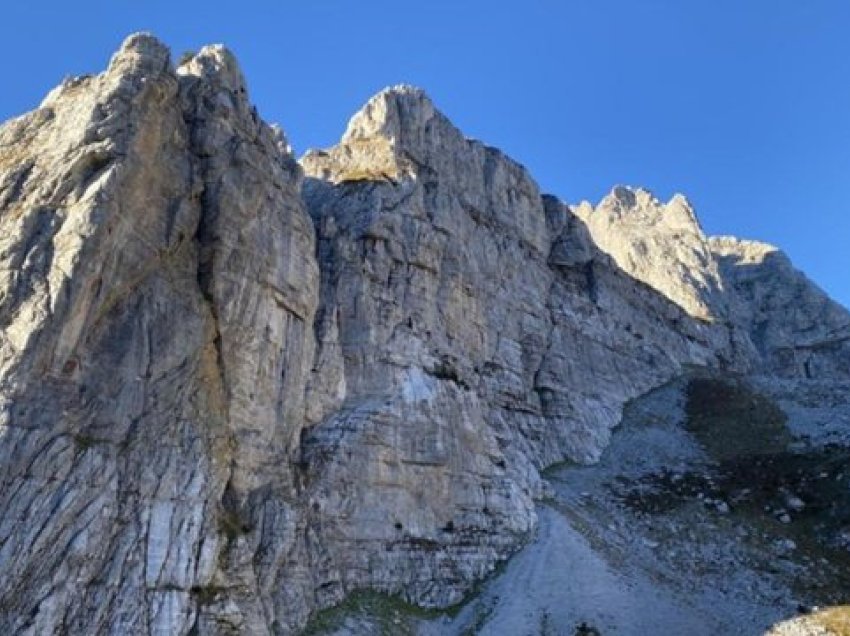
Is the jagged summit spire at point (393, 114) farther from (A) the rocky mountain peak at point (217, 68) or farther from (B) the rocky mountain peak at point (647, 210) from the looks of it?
(B) the rocky mountain peak at point (647, 210)

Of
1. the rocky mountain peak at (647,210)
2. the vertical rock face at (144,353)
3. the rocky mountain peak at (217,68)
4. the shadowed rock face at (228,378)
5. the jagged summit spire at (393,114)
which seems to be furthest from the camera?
the rocky mountain peak at (647,210)

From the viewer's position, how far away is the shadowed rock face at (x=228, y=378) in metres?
25.8

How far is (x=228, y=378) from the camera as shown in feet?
107

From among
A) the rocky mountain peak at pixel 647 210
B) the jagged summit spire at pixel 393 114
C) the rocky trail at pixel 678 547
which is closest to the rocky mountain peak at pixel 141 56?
the rocky trail at pixel 678 547

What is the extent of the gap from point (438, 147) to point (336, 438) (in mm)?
38248

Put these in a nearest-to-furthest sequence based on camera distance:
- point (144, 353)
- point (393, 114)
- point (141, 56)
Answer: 1. point (144, 353)
2. point (141, 56)
3. point (393, 114)

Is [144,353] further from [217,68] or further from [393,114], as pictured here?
[393,114]

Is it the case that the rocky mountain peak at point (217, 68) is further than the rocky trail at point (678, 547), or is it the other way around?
the rocky mountain peak at point (217, 68)

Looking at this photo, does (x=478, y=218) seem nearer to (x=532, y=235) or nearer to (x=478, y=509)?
(x=532, y=235)

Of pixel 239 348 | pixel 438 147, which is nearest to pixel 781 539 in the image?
pixel 239 348

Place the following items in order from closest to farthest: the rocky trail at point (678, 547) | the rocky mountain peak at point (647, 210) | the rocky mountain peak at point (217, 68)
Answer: the rocky trail at point (678, 547) → the rocky mountain peak at point (217, 68) → the rocky mountain peak at point (647, 210)

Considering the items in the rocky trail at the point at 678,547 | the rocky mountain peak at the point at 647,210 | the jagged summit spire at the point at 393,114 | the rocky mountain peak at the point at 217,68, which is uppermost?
the rocky mountain peak at the point at 647,210

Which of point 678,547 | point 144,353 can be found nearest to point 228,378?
point 144,353

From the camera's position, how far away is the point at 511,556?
40.5 metres
